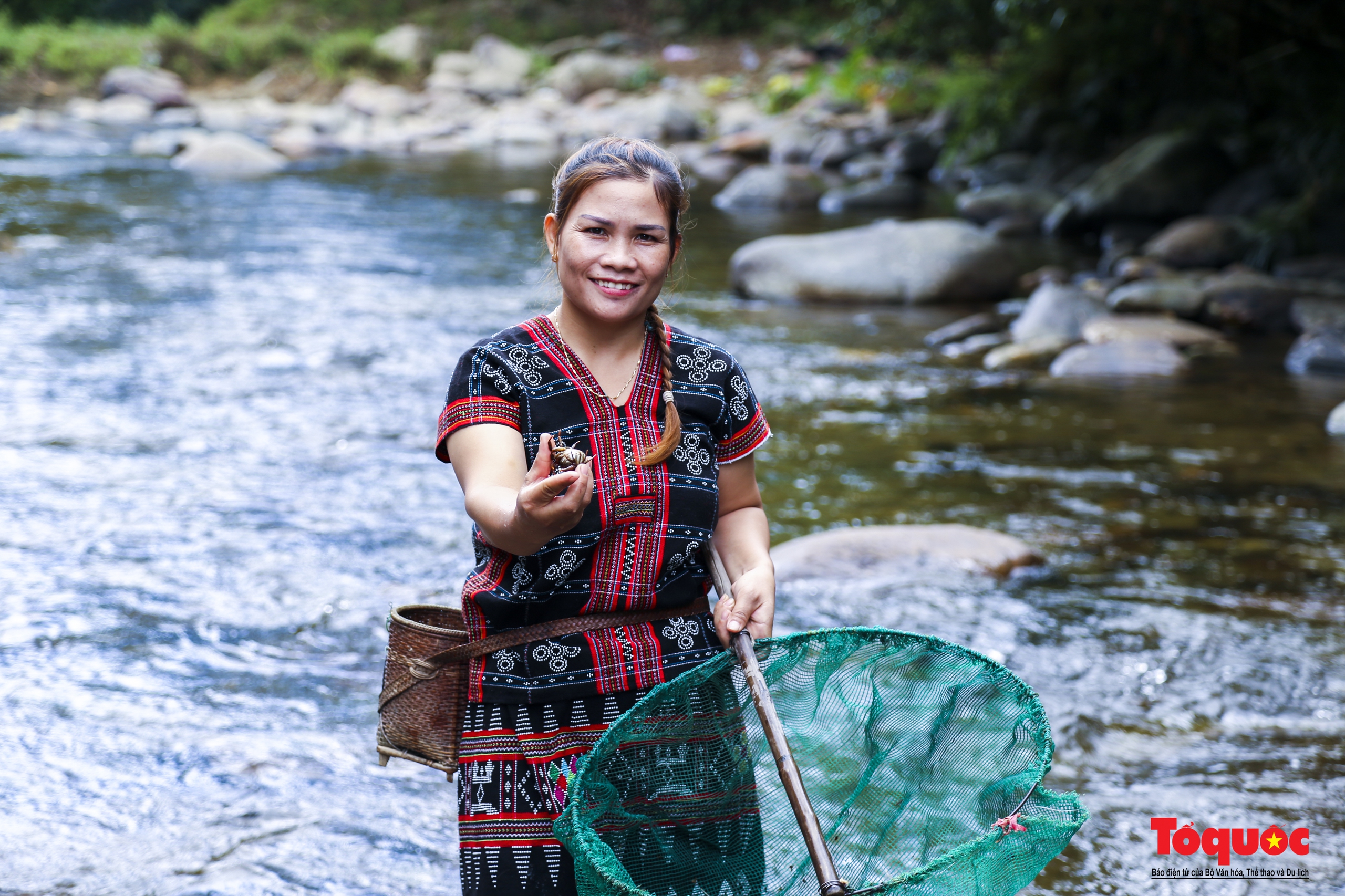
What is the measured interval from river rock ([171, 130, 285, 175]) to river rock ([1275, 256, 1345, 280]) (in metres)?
12.3

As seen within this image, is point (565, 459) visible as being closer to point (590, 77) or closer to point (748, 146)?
point (748, 146)

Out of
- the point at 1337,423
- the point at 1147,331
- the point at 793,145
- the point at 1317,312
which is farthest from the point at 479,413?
the point at 793,145

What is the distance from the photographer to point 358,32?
29938 millimetres

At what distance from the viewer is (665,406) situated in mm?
1771

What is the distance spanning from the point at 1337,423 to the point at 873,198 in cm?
854

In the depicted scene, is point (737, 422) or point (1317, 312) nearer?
point (737, 422)

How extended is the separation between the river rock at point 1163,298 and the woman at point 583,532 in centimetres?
741

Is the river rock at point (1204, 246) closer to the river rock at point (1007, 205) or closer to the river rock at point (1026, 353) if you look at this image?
the river rock at point (1007, 205)

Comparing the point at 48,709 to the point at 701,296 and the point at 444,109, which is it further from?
the point at 444,109

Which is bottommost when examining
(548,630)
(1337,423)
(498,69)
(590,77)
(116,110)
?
(1337,423)

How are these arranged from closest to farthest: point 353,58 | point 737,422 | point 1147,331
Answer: point 737,422 < point 1147,331 < point 353,58

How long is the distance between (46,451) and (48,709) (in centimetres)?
266

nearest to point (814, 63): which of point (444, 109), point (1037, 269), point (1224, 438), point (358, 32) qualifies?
point (444, 109)

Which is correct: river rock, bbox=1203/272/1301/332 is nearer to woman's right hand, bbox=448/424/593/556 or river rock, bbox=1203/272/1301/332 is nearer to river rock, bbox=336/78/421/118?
woman's right hand, bbox=448/424/593/556
